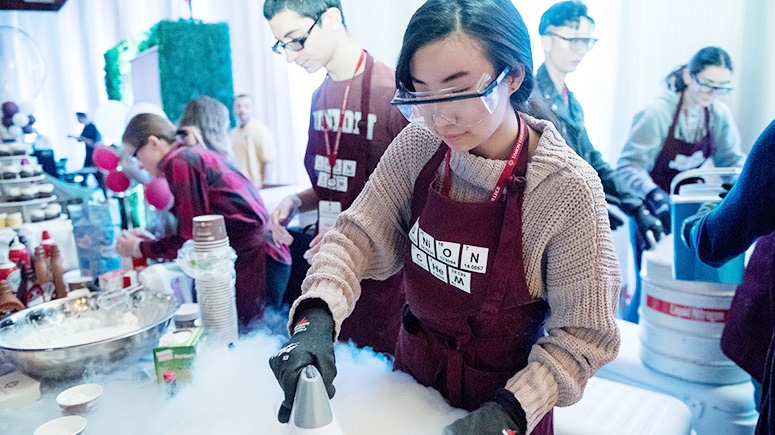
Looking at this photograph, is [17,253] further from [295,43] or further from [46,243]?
[295,43]

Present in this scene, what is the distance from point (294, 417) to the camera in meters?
0.64

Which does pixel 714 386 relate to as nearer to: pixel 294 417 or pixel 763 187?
pixel 763 187

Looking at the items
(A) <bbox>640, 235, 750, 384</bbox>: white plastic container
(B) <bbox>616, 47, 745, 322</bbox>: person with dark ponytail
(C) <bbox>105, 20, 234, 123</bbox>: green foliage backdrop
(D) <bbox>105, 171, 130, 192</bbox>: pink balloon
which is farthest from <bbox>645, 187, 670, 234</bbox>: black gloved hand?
(C) <bbox>105, 20, 234, 123</bbox>: green foliage backdrop

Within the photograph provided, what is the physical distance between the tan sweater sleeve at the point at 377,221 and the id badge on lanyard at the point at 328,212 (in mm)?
531

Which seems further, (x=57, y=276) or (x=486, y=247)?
(x=57, y=276)

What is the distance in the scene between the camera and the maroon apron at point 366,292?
57.2 inches

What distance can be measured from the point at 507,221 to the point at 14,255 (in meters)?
Result: 1.35

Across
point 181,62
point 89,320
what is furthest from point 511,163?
point 181,62

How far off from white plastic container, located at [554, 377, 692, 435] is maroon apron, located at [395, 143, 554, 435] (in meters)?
0.21

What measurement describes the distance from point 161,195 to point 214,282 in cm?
Answer: 83

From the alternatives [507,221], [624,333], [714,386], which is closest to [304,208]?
[507,221]

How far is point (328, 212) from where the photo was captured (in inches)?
60.6

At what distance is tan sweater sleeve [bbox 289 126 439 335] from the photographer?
927mm

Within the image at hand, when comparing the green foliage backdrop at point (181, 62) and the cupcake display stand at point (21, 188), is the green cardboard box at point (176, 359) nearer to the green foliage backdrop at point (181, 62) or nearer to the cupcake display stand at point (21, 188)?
the cupcake display stand at point (21, 188)
